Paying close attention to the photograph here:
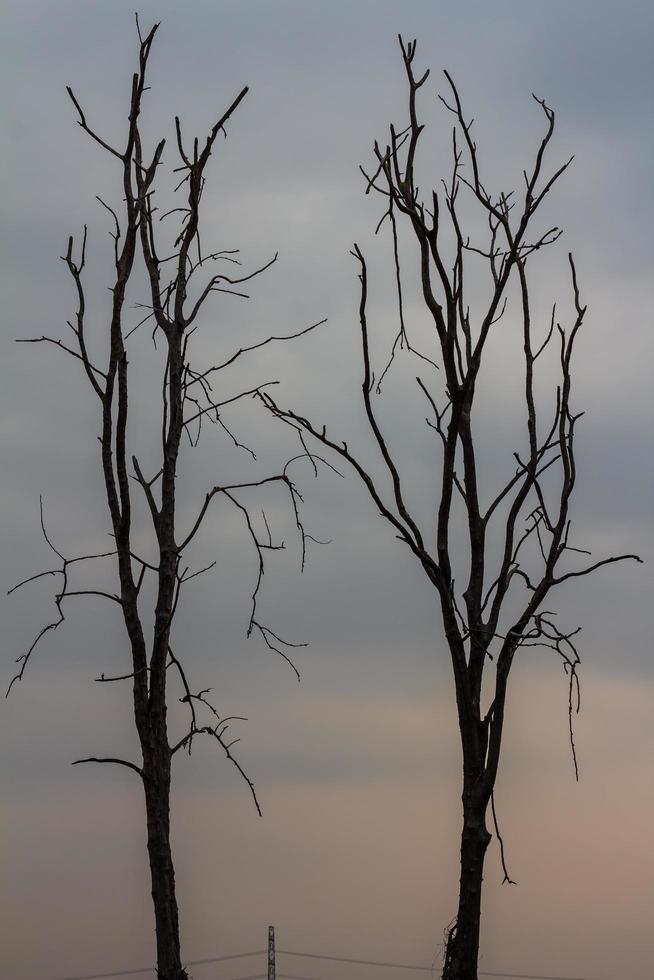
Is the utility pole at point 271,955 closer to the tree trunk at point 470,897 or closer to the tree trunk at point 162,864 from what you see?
the tree trunk at point 162,864

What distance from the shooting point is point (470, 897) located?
4141 mm

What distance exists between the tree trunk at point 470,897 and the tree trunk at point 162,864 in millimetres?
925

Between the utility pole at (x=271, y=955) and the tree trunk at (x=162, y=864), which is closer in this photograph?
the tree trunk at (x=162, y=864)

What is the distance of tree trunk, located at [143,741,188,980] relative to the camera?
431cm

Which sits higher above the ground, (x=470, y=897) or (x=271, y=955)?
(x=470, y=897)

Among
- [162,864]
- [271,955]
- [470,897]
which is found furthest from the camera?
[271,955]

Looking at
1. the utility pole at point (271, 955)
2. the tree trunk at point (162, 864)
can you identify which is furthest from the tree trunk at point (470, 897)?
the utility pole at point (271, 955)

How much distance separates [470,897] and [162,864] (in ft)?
3.38

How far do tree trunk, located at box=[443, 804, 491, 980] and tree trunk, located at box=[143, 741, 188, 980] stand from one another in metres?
0.92

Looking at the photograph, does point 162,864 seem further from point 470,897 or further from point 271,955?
point 271,955

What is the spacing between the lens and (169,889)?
4.34 meters

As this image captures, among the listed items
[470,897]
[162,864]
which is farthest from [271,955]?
[470,897]

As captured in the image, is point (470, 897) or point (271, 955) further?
point (271, 955)

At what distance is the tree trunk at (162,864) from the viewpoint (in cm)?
431
